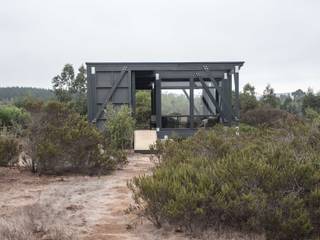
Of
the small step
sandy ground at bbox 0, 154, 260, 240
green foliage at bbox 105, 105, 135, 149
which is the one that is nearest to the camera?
sandy ground at bbox 0, 154, 260, 240

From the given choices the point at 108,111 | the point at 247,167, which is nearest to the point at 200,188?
the point at 247,167

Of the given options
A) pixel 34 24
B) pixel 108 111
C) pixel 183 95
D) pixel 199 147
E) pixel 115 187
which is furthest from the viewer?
pixel 183 95

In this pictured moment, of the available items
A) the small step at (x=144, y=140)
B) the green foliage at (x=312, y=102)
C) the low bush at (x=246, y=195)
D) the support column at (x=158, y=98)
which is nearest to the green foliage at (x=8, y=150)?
the low bush at (x=246, y=195)

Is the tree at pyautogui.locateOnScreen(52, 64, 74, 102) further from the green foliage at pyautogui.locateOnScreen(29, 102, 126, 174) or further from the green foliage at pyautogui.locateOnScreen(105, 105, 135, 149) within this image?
the green foliage at pyautogui.locateOnScreen(29, 102, 126, 174)

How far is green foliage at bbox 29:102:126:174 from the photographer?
32.2 feet

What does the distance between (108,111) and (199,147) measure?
9.60 metres

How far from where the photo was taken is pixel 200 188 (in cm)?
514

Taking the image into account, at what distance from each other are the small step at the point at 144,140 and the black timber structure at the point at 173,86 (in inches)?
28.0

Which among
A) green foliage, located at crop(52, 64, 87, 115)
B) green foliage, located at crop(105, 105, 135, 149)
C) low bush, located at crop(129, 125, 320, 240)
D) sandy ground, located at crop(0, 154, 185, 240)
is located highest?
green foliage, located at crop(52, 64, 87, 115)

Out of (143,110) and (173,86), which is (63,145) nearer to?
(173,86)

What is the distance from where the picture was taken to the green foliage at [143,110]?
25.9 meters

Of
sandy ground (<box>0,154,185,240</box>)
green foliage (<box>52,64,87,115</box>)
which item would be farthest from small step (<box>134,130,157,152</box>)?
green foliage (<box>52,64,87,115</box>)

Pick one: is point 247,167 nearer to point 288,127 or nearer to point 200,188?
point 200,188

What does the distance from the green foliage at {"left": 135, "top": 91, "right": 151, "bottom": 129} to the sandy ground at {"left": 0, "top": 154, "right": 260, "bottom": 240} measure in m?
14.6
